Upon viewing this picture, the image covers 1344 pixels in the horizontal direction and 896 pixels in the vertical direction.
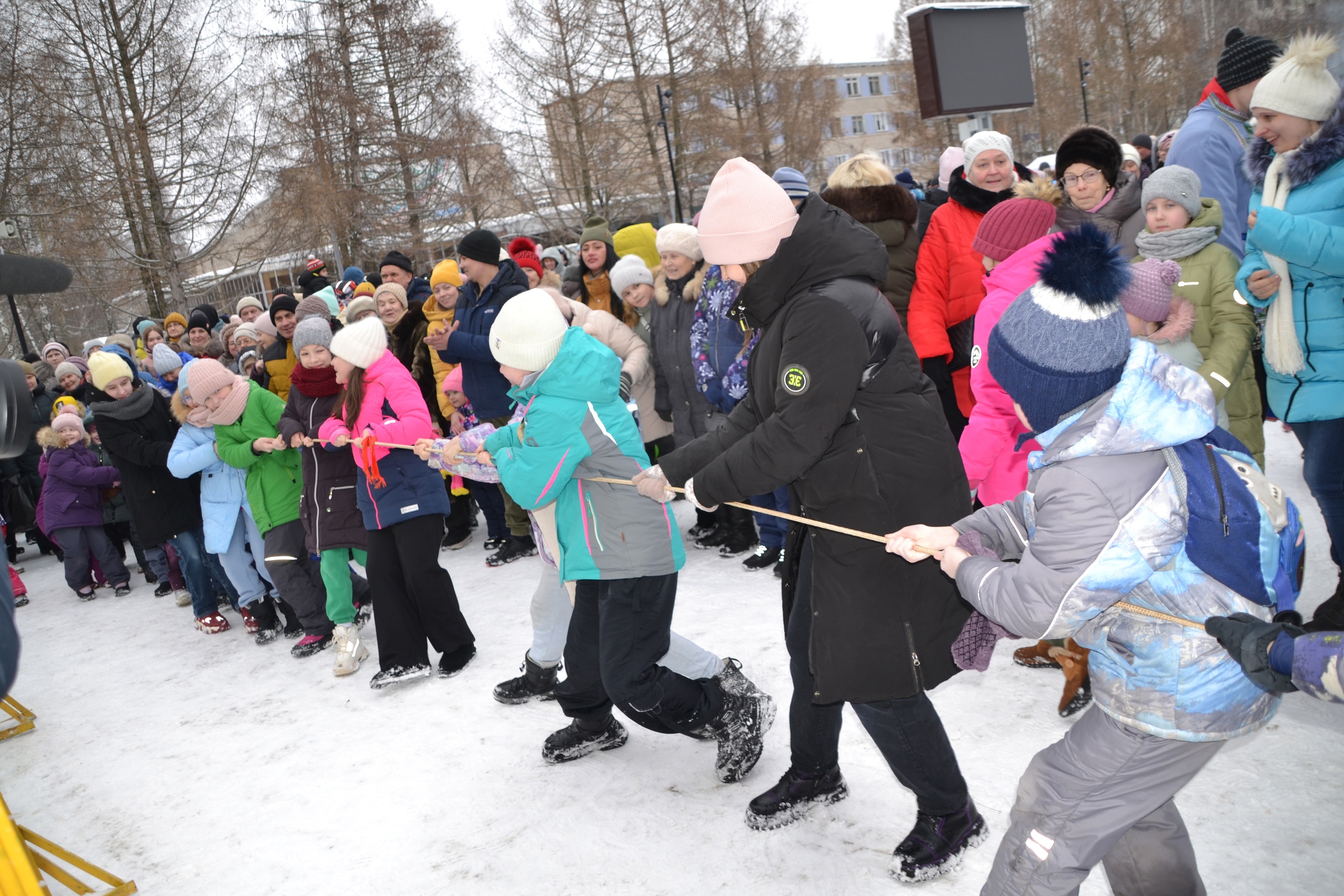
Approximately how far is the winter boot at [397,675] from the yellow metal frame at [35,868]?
152 cm

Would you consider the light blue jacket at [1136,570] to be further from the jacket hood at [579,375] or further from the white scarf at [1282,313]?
the white scarf at [1282,313]

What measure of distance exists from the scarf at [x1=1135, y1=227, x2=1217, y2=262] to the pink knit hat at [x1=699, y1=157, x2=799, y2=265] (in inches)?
79.7

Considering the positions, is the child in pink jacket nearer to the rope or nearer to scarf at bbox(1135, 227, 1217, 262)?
scarf at bbox(1135, 227, 1217, 262)

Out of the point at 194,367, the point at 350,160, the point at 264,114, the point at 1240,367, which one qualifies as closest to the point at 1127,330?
the point at 1240,367

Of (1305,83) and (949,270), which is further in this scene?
(949,270)

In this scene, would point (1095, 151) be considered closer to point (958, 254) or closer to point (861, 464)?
point (958, 254)

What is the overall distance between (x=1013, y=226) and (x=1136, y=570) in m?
2.46

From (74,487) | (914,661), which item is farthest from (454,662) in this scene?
(74,487)

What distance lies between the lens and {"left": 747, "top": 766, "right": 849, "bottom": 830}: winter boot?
10.4ft

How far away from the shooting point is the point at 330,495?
5211 millimetres

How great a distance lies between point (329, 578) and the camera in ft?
17.6

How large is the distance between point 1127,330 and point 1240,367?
92.3 inches

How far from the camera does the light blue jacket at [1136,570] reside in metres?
1.84

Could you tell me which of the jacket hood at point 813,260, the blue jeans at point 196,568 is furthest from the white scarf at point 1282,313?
the blue jeans at point 196,568
